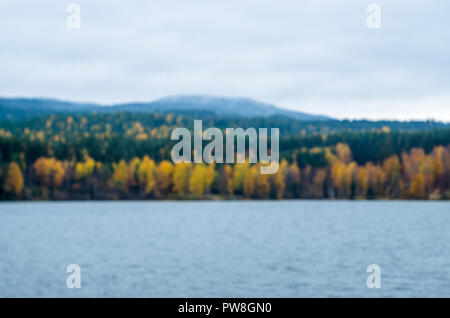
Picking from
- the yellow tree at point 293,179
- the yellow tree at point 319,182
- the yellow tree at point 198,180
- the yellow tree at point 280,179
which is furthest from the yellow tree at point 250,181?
the yellow tree at point 319,182

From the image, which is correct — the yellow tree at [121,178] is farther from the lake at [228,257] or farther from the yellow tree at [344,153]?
the lake at [228,257]

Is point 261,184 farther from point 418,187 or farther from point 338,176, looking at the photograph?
point 418,187

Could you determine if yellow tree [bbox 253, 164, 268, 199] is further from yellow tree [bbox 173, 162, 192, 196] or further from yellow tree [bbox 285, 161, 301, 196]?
yellow tree [bbox 173, 162, 192, 196]

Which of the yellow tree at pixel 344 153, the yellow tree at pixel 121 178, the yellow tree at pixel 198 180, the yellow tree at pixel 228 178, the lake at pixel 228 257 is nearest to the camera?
the lake at pixel 228 257

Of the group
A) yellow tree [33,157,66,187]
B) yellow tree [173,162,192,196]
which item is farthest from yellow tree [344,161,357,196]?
yellow tree [33,157,66,187]

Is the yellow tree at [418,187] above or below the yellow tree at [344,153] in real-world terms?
below

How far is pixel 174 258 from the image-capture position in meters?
43.9

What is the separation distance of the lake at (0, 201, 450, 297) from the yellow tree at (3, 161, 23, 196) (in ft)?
165

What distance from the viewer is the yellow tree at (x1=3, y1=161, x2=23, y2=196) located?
12556 cm

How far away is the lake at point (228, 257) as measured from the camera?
103 ft

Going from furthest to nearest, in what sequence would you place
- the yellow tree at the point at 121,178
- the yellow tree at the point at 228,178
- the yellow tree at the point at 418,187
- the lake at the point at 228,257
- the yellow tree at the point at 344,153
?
the yellow tree at the point at 344,153 < the yellow tree at the point at 121,178 < the yellow tree at the point at 228,178 < the yellow tree at the point at 418,187 < the lake at the point at 228,257

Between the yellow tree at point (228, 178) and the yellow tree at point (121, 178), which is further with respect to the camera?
the yellow tree at point (121, 178)

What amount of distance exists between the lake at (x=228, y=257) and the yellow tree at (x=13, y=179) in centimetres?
5026

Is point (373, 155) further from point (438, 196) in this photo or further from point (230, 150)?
point (230, 150)
